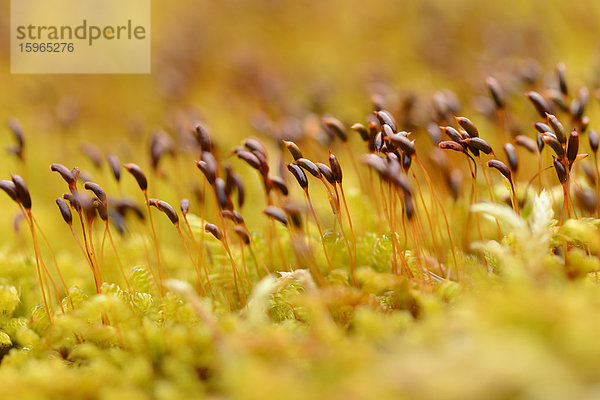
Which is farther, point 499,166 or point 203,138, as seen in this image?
point 203,138

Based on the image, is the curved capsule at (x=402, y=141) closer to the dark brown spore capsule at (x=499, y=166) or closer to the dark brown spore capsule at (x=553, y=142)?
the dark brown spore capsule at (x=499, y=166)

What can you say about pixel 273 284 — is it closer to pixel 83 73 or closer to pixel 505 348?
pixel 505 348

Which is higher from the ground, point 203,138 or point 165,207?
point 203,138

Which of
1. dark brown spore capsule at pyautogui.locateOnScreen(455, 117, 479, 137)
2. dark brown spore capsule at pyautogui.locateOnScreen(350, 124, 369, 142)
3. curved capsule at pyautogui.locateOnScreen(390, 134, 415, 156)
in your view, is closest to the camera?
curved capsule at pyautogui.locateOnScreen(390, 134, 415, 156)

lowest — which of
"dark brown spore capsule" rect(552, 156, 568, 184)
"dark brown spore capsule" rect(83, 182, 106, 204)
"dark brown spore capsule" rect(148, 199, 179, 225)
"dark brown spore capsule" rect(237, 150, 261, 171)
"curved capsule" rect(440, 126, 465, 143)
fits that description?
"dark brown spore capsule" rect(148, 199, 179, 225)

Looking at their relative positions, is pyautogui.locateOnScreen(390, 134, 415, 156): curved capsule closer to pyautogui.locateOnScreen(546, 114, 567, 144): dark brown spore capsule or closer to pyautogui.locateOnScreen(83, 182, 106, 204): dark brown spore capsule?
pyautogui.locateOnScreen(546, 114, 567, 144): dark brown spore capsule

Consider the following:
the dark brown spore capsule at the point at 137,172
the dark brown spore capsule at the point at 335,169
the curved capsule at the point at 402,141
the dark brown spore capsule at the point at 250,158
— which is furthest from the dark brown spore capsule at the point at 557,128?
the dark brown spore capsule at the point at 137,172

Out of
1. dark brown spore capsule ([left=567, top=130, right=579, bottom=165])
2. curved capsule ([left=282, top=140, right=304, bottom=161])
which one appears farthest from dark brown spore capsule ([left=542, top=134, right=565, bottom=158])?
curved capsule ([left=282, top=140, right=304, bottom=161])

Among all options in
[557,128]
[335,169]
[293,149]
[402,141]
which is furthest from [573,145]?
[293,149]

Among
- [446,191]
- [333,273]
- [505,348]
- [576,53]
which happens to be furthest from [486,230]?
[576,53]

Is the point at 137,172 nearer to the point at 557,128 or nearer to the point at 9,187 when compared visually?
A: the point at 9,187

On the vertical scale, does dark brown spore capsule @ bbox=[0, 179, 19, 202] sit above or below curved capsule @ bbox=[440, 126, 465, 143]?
below
